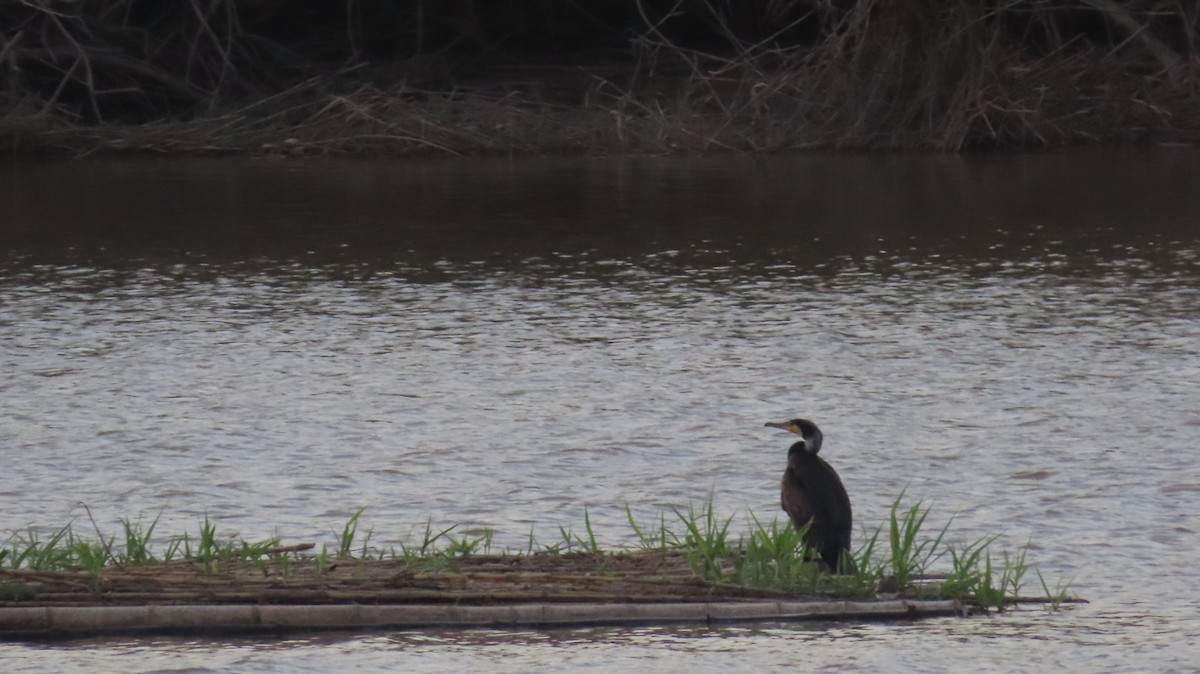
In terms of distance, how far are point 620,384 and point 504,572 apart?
2.78 meters

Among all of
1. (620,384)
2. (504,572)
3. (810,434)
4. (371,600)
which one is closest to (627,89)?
(620,384)

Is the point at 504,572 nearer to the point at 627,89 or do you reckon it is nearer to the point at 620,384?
the point at 620,384

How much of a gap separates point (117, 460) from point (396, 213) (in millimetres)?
6357

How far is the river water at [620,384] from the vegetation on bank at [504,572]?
13 cm

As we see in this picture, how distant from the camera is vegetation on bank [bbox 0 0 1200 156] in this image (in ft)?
54.3

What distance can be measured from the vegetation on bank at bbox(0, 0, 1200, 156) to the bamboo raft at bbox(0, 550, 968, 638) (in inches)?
480

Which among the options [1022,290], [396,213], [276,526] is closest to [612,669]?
[276,526]

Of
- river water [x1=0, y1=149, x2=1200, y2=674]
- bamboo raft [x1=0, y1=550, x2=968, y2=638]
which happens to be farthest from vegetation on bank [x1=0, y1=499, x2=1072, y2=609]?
river water [x1=0, y1=149, x2=1200, y2=674]

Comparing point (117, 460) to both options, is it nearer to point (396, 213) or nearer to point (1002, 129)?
point (396, 213)

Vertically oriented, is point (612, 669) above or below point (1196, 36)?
below

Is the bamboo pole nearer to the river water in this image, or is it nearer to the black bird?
Result: the river water

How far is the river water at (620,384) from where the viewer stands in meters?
4.46

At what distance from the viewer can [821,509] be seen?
4812 millimetres

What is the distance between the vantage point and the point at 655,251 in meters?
10.8
